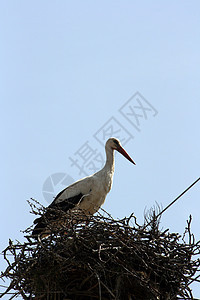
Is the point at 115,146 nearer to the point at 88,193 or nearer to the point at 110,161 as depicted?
the point at 110,161

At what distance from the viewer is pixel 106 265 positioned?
15.5ft

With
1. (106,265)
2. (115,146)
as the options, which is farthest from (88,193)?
(106,265)

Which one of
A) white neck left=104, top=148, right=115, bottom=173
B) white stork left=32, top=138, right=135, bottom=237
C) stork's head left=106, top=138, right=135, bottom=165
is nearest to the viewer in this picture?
white stork left=32, top=138, right=135, bottom=237

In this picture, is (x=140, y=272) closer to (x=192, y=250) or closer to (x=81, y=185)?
(x=192, y=250)

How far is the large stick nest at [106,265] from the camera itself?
4703 mm

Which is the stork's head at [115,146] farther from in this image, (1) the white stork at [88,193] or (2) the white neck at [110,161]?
(1) the white stork at [88,193]

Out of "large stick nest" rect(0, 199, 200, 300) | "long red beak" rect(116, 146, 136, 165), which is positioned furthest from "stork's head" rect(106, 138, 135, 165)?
"large stick nest" rect(0, 199, 200, 300)

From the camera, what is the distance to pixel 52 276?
187 inches

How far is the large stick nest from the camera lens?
4703 mm

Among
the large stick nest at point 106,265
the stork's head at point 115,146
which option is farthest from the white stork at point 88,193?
the large stick nest at point 106,265

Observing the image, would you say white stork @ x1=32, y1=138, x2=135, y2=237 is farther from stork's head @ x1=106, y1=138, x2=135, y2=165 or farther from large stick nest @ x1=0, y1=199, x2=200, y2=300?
large stick nest @ x1=0, y1=199, x2=200, y2=300

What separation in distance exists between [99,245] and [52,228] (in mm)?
488

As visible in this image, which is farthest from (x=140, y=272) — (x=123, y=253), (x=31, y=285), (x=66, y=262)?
(x=31, y=285)

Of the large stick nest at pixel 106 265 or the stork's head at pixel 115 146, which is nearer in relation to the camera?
the large stick nest at pixel 106 265
